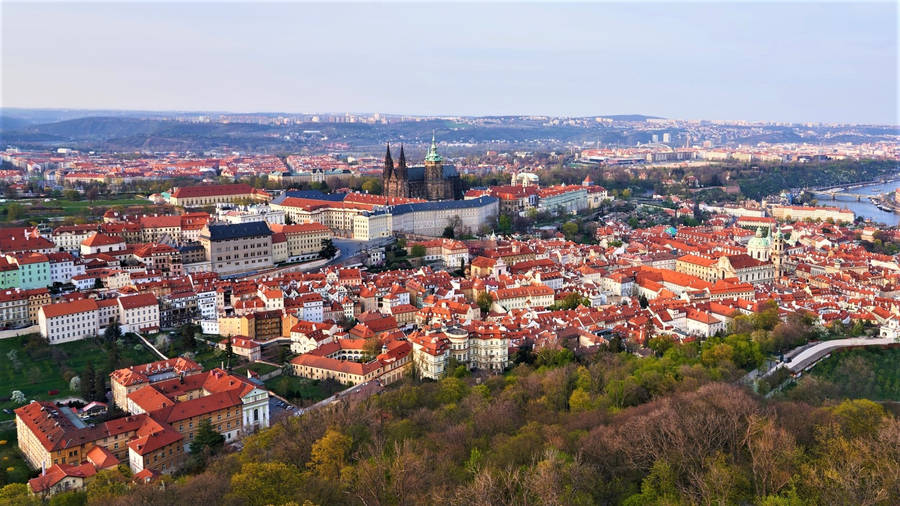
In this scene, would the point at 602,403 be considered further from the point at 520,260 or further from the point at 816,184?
the point at 816,184

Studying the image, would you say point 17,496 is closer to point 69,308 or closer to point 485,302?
point 69,308

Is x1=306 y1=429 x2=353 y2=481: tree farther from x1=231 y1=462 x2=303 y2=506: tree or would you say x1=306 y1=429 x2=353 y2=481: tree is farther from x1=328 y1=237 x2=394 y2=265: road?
x1=328 y1=237 x2=394 y2=265: road

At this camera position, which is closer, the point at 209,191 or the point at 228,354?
A: the point at 228,354

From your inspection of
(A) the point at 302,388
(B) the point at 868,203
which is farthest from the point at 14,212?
(B) the point at 868,203

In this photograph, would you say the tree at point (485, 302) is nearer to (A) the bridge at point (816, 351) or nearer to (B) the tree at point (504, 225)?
(A) the bridge at point (816, 351)

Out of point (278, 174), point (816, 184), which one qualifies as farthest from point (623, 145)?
point (278, 174)
